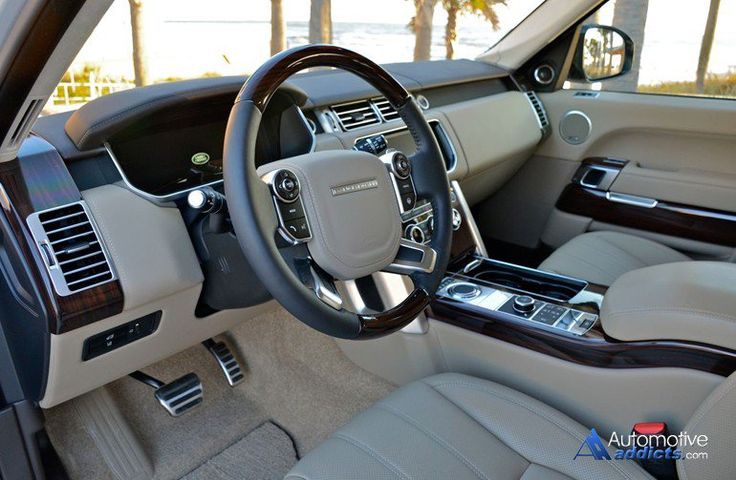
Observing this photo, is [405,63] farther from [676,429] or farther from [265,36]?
[676,429]

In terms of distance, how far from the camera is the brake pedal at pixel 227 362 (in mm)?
2137

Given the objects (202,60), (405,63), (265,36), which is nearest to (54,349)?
(202,60)

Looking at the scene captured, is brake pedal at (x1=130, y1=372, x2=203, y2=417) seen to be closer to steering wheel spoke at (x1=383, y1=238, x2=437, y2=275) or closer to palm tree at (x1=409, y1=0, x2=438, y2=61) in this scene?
steering wheel spoke at (x1=383, y1=238, x2=437, y2=275)

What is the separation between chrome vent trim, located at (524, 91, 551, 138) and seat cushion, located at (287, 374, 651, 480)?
1654 mm

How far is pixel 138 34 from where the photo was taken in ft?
10.2

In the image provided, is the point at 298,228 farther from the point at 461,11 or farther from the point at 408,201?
the point at 461,11

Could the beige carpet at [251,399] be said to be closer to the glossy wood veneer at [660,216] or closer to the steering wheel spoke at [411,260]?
the steering wheel spoke at [411,260]

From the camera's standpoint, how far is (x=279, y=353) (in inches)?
85.7

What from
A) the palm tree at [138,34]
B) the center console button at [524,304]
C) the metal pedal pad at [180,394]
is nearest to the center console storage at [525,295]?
the center console button at [524,304]

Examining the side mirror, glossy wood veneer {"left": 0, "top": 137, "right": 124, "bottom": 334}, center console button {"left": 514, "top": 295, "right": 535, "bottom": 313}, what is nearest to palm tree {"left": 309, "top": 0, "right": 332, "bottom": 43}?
the side mirror

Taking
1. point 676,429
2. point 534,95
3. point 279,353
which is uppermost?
point 534,95

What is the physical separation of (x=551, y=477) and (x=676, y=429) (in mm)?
332

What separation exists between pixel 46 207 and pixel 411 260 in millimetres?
718

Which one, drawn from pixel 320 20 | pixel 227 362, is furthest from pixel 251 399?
pixel 320 20
